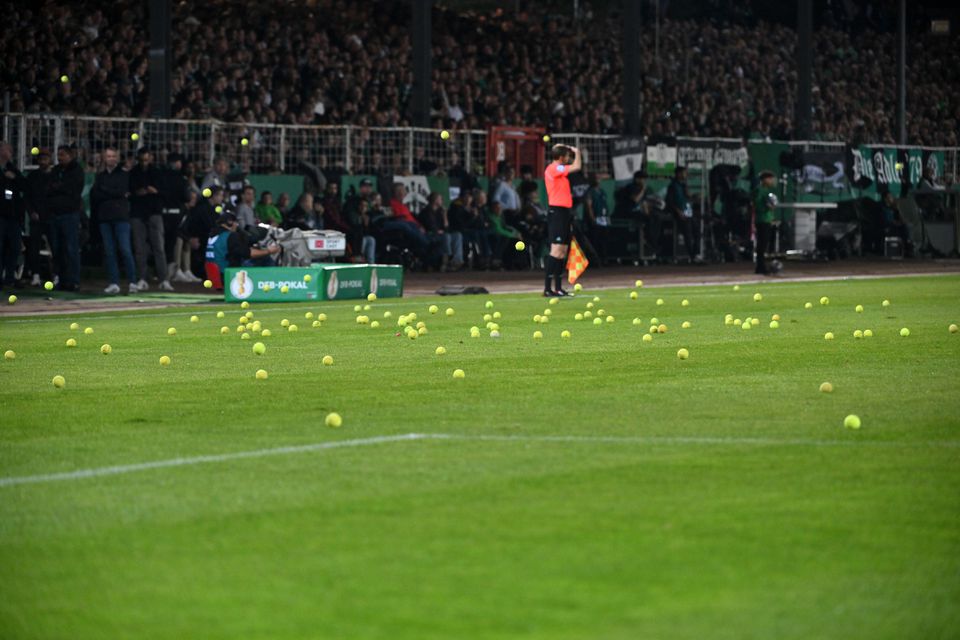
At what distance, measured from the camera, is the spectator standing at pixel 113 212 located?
26.8 metres

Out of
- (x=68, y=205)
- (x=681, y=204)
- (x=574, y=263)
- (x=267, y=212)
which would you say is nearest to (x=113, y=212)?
(x=68, y=205)

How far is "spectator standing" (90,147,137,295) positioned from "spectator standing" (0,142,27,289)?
1.18 meters

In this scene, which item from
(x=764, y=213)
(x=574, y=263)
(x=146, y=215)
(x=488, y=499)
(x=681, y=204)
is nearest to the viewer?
(x=488, y=499)

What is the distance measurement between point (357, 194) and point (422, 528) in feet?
→ 88.0

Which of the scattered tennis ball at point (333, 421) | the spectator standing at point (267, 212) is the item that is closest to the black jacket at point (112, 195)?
the spectator standing at point (267, 212)

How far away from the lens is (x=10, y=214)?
1059 inches

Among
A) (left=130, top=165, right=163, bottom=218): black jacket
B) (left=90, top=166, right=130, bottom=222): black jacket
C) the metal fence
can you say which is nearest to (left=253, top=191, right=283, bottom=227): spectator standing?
the metal fence

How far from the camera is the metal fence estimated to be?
29.8 meters

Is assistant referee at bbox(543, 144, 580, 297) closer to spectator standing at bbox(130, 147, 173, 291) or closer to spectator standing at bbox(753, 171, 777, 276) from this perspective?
spectator standing at bbox(130, 147, 173, 291)

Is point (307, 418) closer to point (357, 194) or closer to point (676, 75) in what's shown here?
point (357, 194)

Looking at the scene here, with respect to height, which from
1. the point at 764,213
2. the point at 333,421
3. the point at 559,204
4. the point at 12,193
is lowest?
the point at 333,421

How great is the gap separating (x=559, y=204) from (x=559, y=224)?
0.34 meters

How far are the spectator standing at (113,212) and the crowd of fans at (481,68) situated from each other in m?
5.09

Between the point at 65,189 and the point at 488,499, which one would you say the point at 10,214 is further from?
the point at 488,499
